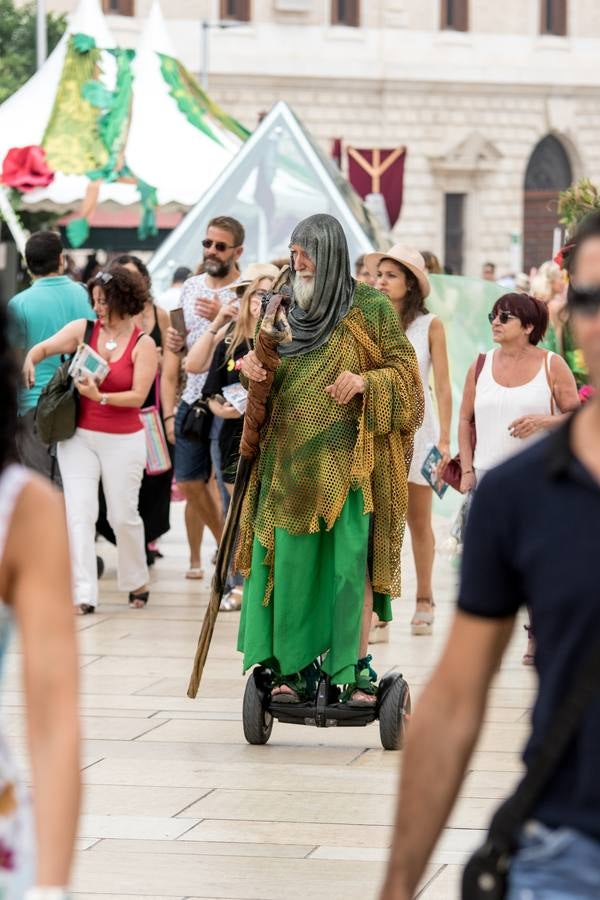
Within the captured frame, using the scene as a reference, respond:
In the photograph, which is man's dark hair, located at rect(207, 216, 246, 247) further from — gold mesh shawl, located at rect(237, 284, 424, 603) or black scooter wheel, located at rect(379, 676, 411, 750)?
black scooter wheel, located at rect(379, 676, 411, 750)

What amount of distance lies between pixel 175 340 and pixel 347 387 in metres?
3.94

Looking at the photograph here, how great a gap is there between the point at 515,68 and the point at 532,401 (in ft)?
139

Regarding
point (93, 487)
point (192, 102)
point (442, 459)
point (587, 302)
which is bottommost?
point (93, 487)

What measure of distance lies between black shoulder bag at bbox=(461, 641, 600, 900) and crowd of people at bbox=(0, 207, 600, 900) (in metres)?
0.03

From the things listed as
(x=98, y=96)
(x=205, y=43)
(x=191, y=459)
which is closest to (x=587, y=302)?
(x=191, y=459)

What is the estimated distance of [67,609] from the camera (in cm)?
245

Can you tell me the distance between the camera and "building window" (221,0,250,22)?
4694cm

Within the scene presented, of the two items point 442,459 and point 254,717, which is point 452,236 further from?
point 254,717

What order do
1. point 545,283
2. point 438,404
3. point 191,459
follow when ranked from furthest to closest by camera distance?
point 545,283 < point 191,459 < point 438,404

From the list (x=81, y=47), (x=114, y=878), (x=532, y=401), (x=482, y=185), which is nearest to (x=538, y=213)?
(x=482, y=185)

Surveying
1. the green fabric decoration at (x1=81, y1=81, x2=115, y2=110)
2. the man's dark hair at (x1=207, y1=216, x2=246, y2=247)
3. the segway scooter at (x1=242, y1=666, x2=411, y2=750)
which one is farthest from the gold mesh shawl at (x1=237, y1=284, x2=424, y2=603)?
the green fabric decoration at (x1=81, y1=81, x2=115, y2=110)

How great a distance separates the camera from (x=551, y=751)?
2.36m

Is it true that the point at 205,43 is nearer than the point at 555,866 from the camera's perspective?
No

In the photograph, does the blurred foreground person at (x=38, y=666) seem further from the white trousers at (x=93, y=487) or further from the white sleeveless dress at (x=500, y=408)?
the white trousers at (x=93, y=487)
